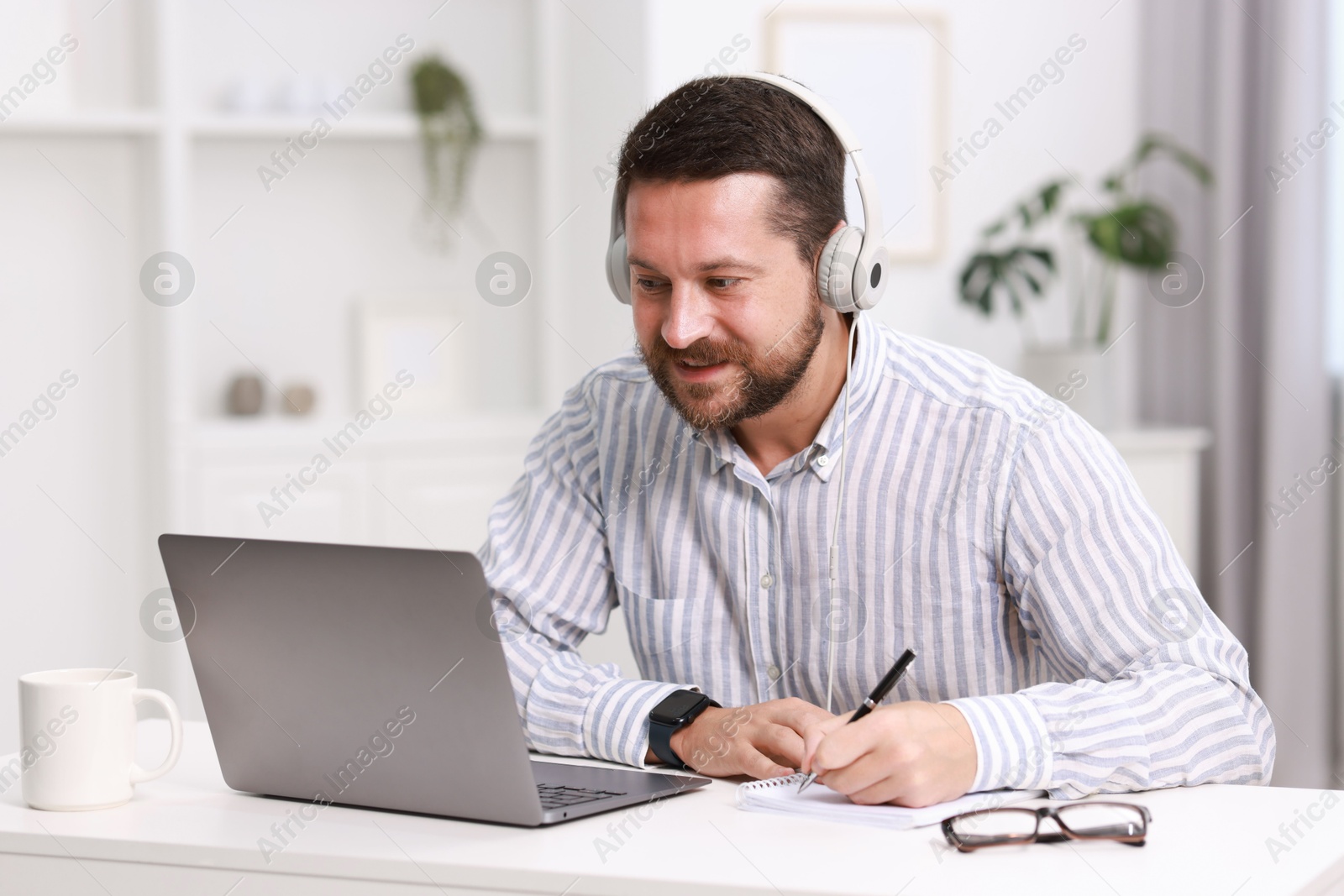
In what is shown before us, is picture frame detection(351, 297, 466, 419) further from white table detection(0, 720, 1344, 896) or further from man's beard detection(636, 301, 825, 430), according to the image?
white table detection(0, 720, 1344, 896)

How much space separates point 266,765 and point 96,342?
7.35ft

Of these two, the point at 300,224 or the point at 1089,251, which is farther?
the point at 1089,251

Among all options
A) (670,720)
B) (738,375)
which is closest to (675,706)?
(670,720)

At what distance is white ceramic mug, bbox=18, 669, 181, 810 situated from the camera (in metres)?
1.14

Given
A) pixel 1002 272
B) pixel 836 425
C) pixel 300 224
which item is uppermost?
pixel 300 224

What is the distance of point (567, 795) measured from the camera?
1.17m

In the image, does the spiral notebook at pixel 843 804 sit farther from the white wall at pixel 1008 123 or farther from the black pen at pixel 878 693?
the white wall at pixel 1008 123

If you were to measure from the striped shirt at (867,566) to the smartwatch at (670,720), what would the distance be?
0.01 meters

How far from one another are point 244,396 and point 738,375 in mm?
2105

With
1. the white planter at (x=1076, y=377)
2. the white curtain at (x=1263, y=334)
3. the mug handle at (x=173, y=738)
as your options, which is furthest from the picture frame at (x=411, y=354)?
the mug handle at (x=173, y=738)

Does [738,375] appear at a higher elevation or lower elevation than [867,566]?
higher

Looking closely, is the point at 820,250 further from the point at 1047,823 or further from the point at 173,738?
the point at 173,738

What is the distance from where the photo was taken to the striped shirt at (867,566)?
1.31 meters

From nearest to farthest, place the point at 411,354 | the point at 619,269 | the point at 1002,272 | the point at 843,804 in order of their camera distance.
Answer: the point at 843,804 → the point at 619,269 → the point at 1002,272 → the point at 411,354
